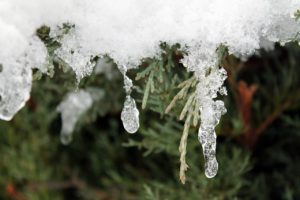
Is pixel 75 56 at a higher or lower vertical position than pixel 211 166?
higher

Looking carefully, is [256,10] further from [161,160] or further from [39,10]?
[161,160]

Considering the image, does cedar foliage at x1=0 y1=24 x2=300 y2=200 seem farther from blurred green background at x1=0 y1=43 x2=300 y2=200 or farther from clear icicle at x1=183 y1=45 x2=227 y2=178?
clear icicle at x1=183 y1=45 x2=227 y2=178

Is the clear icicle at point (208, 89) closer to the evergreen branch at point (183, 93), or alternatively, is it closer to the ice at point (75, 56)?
the evergreen branch at point (183, 93)

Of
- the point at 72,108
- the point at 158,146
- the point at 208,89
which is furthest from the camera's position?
the point at 72,108

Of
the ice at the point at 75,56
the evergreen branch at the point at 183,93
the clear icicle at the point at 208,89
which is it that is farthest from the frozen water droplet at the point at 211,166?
the ice at the point at 75,56

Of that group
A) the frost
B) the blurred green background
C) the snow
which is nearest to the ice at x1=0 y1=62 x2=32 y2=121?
the snow

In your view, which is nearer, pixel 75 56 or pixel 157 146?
pixel 75 56

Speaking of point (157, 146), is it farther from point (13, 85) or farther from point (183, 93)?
point (13, 85)

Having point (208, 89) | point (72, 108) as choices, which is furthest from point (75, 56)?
point (72, 108)
